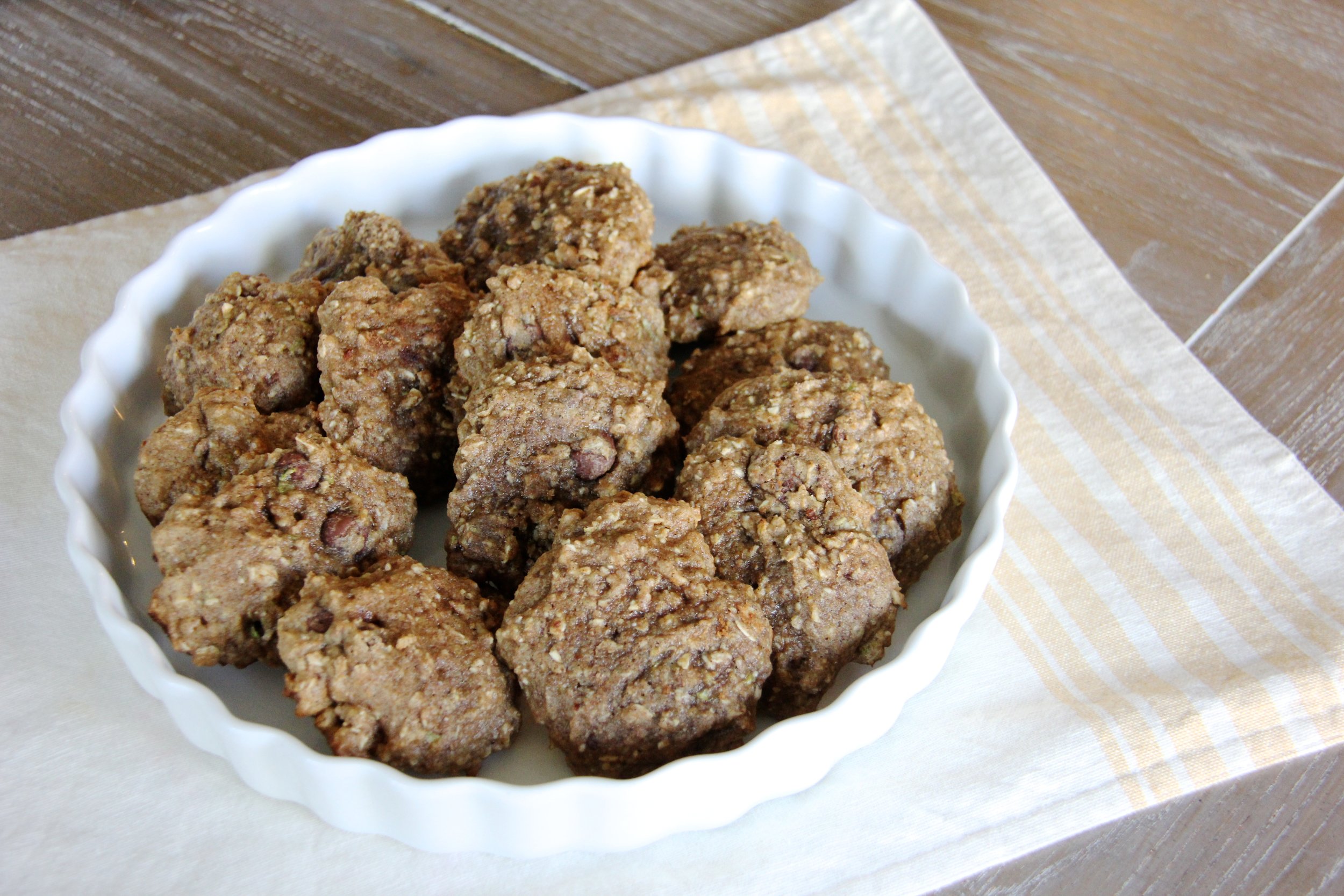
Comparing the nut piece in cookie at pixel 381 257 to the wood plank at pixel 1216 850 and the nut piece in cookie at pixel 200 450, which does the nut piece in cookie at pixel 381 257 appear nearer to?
the nut piece in cookie at pixel 200 450

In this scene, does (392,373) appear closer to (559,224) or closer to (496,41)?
(559,224)

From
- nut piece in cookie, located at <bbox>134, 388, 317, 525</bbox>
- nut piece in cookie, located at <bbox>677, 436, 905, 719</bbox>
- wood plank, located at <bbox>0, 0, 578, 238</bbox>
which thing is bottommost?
wood plank, located at <bbox>0, 0, 578, 238</bbox>

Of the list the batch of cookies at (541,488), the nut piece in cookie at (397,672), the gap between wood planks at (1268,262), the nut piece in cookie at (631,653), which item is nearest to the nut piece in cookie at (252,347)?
the batch of cookies at (541,488)

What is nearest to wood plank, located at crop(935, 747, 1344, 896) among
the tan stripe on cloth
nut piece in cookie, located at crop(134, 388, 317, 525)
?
the tan stripe on cloth

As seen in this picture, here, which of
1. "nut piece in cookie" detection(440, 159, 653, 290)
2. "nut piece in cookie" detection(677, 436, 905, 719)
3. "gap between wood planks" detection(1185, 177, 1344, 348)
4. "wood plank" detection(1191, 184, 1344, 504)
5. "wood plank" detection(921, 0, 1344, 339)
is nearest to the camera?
"nut piece in cookie" detection(677, 436, 905, 719)

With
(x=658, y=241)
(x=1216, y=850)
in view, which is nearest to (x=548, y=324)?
(x=658, y=241)

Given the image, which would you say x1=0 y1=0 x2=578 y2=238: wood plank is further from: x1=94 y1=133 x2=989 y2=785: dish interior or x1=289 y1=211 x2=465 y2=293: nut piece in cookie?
x1=289 y1=211 x2=465 y2=293: nut piece in cookie
